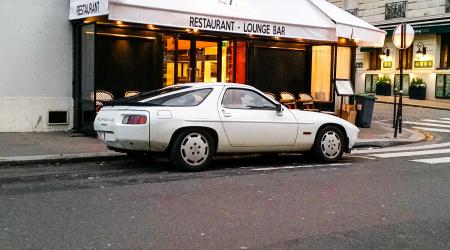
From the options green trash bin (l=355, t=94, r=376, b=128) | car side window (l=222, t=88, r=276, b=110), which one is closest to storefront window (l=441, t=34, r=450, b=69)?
green trash bin (l=355, t=94, r=376, b=128)

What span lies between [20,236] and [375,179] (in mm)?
5405

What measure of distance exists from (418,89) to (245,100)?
80.4 ft

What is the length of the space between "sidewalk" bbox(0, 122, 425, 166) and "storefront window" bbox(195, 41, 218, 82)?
3.96 meters

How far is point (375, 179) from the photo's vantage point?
877cm

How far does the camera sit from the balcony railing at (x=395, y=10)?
3462cm

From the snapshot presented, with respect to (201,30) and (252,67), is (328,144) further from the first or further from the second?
(252,67)

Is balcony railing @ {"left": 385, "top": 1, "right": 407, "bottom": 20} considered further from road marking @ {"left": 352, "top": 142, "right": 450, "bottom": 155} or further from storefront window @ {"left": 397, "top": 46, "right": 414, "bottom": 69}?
road marking @ {"left": 352, "top": 142, "right": 450, "bottom": 155}

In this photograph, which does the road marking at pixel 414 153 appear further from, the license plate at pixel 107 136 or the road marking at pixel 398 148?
the license plate at pixel 107 136

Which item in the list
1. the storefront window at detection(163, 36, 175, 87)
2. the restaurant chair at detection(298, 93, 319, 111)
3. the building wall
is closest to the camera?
the building wall

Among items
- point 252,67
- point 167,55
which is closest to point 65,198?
point 167,55

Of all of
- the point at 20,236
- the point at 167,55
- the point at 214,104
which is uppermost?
the point at 167,55

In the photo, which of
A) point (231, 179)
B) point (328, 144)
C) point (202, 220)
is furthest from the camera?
point (328, 144)

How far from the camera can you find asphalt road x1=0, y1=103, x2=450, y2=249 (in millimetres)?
5297

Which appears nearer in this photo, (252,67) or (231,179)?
(231,179)
